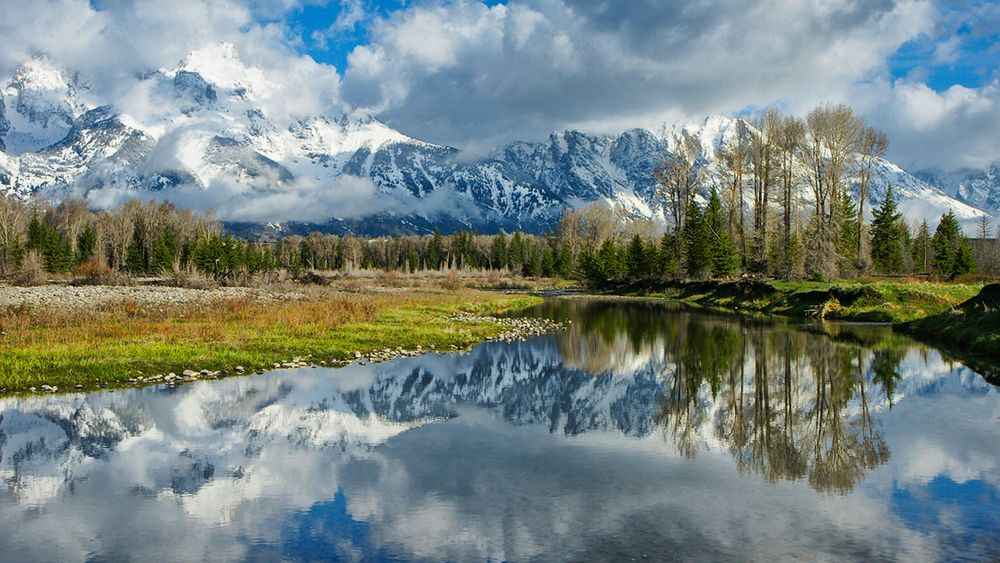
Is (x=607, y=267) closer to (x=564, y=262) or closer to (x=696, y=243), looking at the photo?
(x=696, y=243)

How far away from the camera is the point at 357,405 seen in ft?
61.2

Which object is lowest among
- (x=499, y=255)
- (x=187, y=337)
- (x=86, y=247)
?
(x=187, y=337)

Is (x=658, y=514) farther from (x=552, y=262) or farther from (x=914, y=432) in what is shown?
(x=552, y=262)

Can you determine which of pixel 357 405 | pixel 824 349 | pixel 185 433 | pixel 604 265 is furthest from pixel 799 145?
pixel 185 433

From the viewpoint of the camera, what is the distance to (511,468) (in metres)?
13.0

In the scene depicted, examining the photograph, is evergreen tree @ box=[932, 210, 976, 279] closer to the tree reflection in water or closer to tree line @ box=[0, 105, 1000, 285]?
tree line @ box=[0, 105, 1000, 285]

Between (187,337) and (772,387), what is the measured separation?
22.4m

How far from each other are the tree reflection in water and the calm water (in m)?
0.11

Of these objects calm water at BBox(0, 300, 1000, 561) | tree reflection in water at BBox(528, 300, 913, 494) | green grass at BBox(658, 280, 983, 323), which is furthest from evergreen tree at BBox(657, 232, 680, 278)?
calm water at BBox(0, 300, 1000, 561)

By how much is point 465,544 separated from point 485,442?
571cm

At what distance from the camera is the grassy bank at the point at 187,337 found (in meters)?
21.0

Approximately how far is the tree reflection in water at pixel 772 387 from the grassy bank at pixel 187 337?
9103 mm

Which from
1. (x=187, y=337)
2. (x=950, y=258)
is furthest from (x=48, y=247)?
(x=950, y=258)

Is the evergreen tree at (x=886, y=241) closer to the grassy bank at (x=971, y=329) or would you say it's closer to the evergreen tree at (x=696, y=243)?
the evergreen tree at (x=696, y=243)
